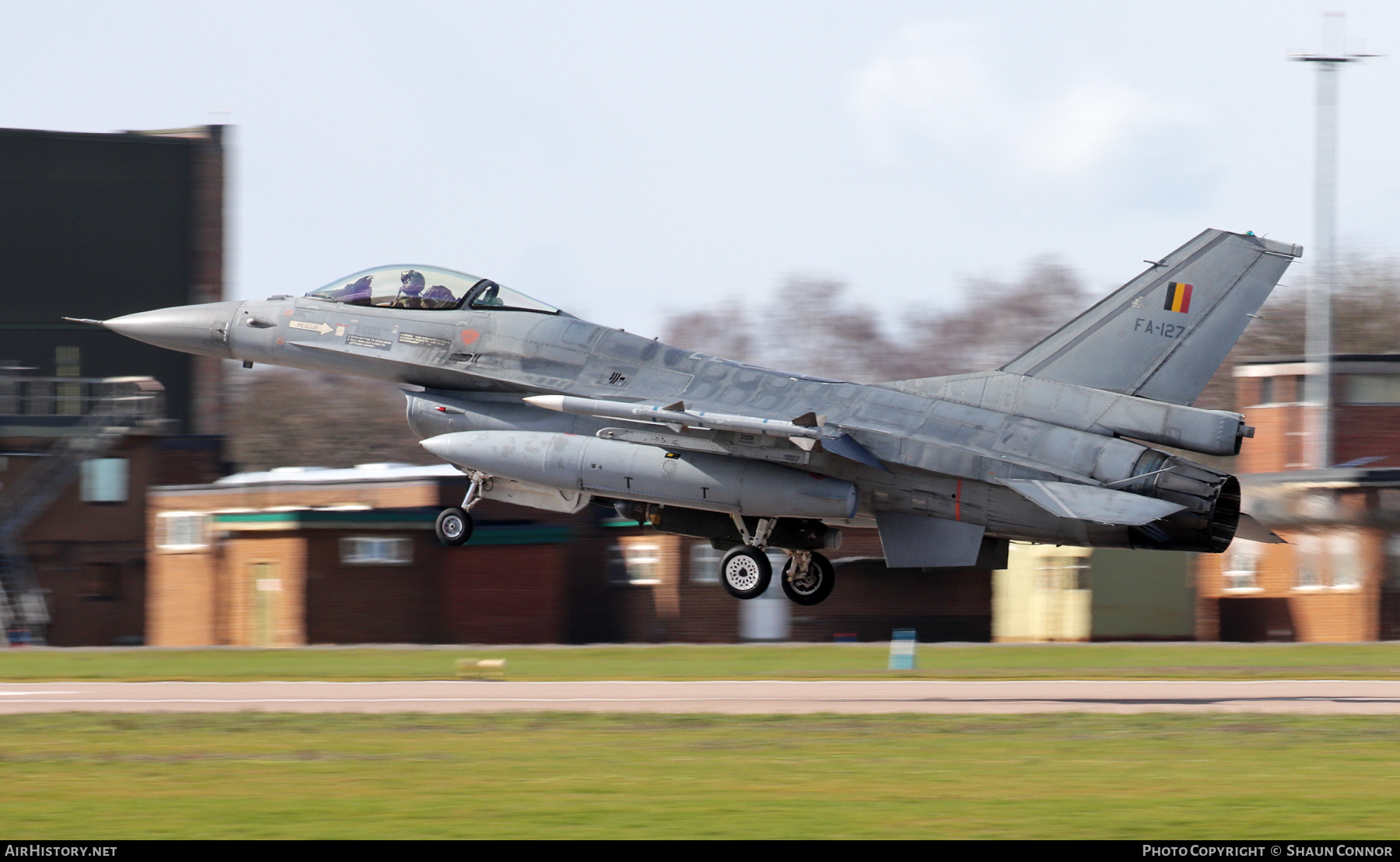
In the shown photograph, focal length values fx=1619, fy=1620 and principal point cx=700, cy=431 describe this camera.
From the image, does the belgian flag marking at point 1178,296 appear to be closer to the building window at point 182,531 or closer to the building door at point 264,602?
the building door at point 264,602

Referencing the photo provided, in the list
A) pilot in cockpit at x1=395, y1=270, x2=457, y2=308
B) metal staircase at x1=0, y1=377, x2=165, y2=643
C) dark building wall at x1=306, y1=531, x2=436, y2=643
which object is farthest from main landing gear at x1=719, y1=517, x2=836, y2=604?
metal staircase at x1=0, y1=377, x2=165, y2=643

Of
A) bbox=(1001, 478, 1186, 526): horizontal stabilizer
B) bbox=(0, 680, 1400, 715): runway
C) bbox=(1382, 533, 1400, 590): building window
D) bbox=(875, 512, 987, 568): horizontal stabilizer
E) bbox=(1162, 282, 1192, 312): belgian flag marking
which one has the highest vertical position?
bbox=(1162, 282, 1192, 312): belgian flag marking

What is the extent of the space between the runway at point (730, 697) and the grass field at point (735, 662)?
6.63 feet

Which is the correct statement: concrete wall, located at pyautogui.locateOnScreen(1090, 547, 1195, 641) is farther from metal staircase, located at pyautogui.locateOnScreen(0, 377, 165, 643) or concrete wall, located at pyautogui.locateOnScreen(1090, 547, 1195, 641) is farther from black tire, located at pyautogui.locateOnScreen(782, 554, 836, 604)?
metal staircase, located at pyautogui.locateOnScreen(0, 377, 165, 643)

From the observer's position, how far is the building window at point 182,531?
51281mm

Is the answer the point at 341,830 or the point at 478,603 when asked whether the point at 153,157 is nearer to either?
the point at 478,603

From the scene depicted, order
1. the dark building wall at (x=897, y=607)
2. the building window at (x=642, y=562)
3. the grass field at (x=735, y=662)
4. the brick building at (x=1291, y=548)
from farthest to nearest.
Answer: the building window at (x=642, y=562), the dark building wall at (x=897, y=607), the brick building at (x=1291, y=548), the grass field at (x=735, y=662)

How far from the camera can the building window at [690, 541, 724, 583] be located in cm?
4944

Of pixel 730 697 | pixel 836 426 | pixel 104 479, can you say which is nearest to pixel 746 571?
pixel 836 426

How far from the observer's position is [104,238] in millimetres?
61000

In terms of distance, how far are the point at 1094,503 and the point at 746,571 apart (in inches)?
207

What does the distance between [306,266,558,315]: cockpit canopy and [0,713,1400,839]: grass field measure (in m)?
6.15

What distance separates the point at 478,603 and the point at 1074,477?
29737 millimetres

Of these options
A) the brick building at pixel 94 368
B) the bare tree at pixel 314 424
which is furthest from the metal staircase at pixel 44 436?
the bare tree at pixel 314 424
